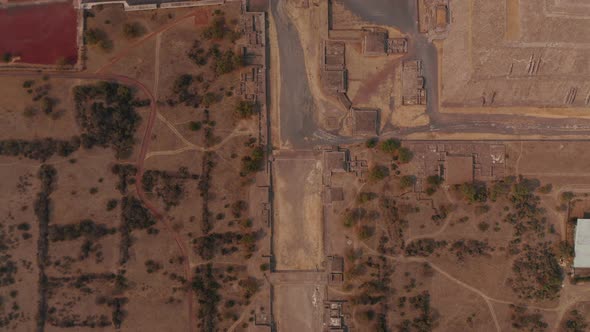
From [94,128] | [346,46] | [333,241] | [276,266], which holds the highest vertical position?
[346,46]

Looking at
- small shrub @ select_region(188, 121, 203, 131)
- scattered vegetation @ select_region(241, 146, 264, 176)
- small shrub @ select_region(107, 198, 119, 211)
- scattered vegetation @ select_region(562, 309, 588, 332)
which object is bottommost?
scattered vegetation @ select_region(562, 309, 588, 332)

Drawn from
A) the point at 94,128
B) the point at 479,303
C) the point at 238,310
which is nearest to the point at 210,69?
the point at 94,128

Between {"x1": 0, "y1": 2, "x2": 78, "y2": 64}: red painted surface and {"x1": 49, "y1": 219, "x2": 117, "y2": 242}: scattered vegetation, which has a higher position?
{"x1": 0, "y1": 2, "x2": 78, "y2": 64}: red painted surface

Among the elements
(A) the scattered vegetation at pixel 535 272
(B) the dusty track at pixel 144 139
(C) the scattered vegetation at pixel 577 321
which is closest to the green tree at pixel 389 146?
(A) the scattered vegetation at pixel 535 272

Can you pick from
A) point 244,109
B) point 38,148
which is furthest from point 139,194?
point 244,109

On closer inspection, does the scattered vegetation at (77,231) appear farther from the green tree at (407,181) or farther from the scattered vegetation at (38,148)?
the green tree at (407,181)

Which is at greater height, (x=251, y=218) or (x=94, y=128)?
(x=94, y=128)

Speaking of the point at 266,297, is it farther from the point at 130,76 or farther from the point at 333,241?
the point at 130,76

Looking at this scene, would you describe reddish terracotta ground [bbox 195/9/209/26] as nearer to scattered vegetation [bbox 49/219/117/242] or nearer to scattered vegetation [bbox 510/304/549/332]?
scattered vegetation [bbox 49/219/117/242]

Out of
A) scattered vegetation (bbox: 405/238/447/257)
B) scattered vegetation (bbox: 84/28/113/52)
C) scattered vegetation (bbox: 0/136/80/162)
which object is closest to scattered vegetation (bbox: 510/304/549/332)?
scattered vegetation (bbox: 405/238/447/257)
